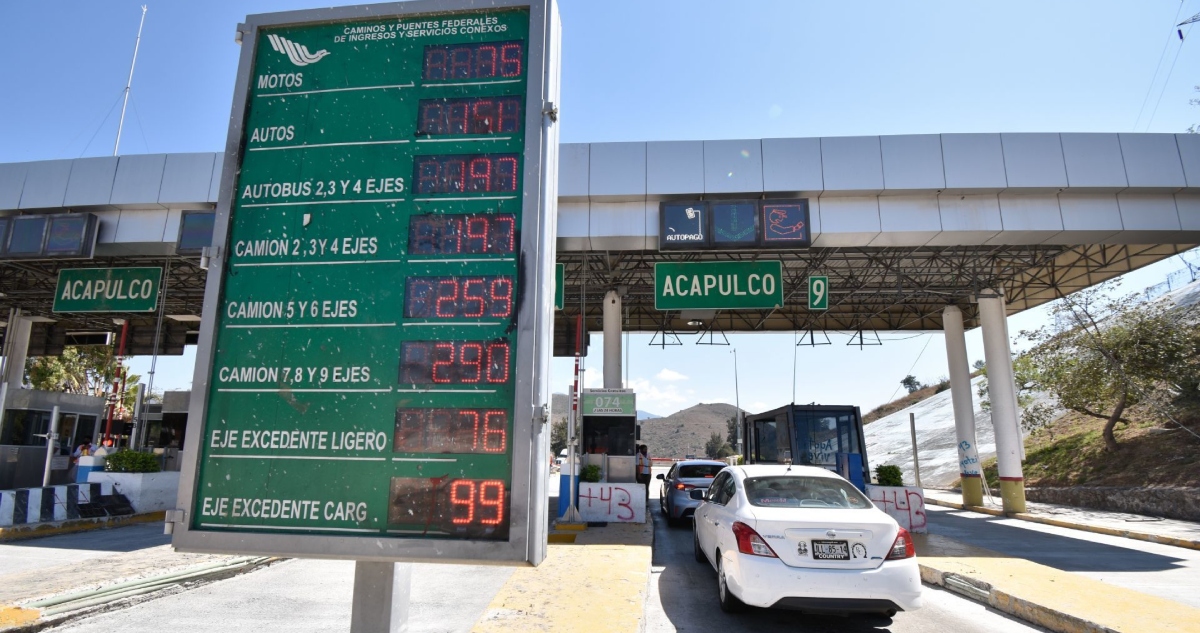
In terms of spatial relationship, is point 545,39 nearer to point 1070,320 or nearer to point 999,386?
point 999,386

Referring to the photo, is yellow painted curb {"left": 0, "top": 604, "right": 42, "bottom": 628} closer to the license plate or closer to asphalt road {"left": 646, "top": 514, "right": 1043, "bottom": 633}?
asphalt road {"left": 646, "top": 514, "right": 1043, "bottom": 633}

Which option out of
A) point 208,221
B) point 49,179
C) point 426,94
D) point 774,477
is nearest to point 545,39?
point 426,94

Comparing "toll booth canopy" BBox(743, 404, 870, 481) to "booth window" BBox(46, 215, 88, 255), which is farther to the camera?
"toll booth canopy" BBox(743, 404, 870, 481)

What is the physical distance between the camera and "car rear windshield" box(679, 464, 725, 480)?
1473cm

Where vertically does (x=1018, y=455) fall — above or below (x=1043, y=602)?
above

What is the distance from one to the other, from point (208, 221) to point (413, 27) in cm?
1241

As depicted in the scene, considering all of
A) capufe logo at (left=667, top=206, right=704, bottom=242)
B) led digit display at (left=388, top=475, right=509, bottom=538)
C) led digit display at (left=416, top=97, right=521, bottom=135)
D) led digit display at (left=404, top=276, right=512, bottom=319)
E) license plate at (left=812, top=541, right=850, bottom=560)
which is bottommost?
license plate at (left=812, top=541, right=850, bottom=560)

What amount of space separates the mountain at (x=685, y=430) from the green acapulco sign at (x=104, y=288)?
78.1 metres

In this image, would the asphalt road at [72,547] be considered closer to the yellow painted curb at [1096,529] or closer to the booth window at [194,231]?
the booth window at [194,231]

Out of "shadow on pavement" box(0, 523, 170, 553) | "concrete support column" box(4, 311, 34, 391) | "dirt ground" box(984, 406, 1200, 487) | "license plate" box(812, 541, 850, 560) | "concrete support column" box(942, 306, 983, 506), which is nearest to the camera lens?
"license plate" box(812, 541, 850, 560)

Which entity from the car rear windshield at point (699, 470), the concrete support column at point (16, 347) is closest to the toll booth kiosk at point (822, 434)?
the car rear windshield at point (699, 470)

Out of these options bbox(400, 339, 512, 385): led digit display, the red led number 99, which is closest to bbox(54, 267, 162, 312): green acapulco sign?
bbox(400, 339, 512, 385): led digit display

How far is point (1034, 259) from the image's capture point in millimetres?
17406

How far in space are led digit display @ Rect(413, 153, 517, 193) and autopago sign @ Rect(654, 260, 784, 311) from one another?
10119 millimetres
